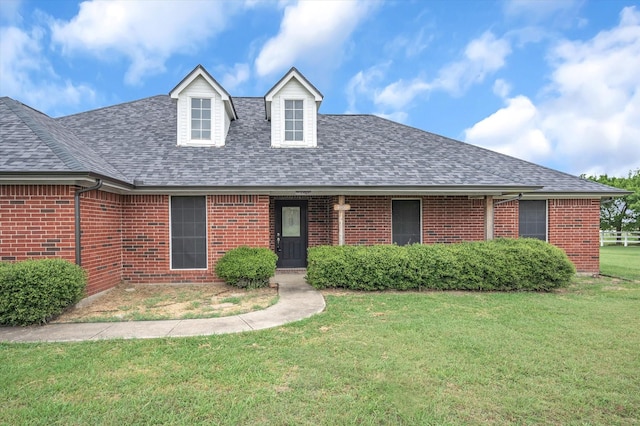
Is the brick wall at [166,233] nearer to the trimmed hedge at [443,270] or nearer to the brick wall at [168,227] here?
the brick wall at [168,227]

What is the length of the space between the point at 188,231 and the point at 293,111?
5.09 m

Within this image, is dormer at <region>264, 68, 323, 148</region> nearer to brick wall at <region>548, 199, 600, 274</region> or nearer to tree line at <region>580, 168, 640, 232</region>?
brick wall at <region>548, 199, 600, 274</region>

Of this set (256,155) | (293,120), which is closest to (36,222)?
(256,155)

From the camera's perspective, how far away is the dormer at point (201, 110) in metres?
10.3

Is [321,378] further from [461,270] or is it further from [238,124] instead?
[238,124]

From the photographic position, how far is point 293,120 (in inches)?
433

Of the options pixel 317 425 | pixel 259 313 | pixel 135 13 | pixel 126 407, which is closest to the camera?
pixel 317 425

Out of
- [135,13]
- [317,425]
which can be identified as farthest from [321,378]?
[135,13]

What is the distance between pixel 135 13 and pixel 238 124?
16.0ft

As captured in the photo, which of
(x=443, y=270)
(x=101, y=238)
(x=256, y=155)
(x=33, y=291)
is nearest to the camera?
(x=33, y=291)

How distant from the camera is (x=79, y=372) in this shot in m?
3.72

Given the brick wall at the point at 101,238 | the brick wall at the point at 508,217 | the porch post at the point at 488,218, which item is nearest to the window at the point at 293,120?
the brick wall at the point at 101,238

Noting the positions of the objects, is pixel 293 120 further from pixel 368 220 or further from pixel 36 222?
pixel 36 222

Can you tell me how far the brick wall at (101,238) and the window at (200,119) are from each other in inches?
121
